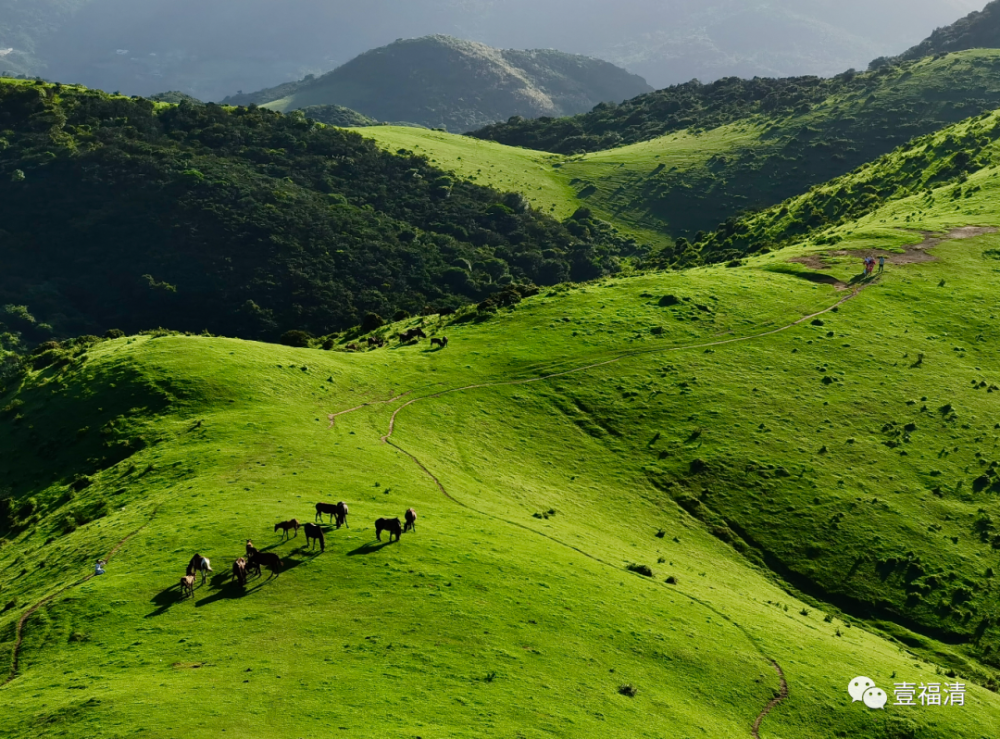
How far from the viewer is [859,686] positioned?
3153cm

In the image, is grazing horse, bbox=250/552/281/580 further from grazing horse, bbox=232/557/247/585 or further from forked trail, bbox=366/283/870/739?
forked trail, bbox=366/283/870/739

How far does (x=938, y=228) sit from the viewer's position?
93.2m

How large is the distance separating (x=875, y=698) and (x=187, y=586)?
89.1 ft

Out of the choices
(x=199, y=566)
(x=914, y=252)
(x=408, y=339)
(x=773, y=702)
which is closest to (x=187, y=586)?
(x=199, y=566)

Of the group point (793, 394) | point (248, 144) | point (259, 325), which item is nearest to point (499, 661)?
point (793, 394)

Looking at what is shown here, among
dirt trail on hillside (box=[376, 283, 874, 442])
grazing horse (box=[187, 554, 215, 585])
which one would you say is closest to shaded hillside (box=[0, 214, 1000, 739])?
dirt trail on hillside (box=[376, 283, 874, 442])

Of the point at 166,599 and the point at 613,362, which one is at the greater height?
the point at 613,362

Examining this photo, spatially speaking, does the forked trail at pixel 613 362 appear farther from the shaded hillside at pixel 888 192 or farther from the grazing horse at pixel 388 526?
the shaded hillside at pixel 888 192

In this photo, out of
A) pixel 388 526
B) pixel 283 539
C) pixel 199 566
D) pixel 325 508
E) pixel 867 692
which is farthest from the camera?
pixel 325 508

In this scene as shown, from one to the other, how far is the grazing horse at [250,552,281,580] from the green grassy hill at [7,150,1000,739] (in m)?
0.49

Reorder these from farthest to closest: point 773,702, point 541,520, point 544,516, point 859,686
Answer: point 544,516, point 541,520, point 859,686, point 773,702

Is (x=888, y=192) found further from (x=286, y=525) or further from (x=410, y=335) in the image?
(x=286, y=525)

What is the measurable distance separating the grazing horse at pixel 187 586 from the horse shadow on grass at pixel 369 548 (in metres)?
6.20

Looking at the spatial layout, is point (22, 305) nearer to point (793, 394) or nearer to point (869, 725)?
point (793, 394)
